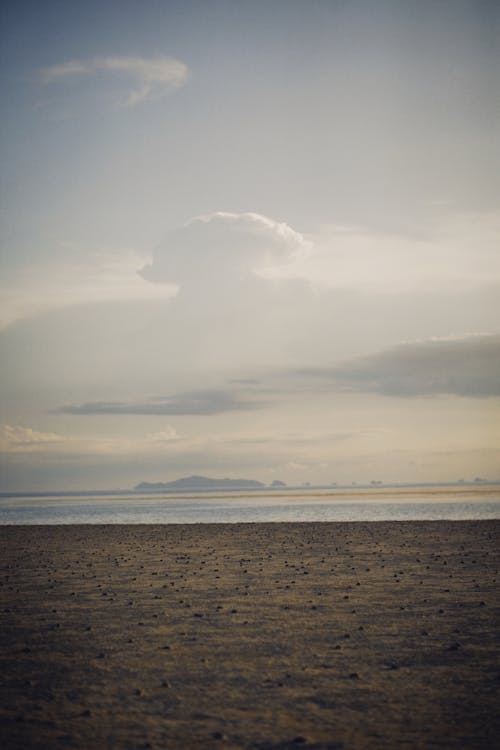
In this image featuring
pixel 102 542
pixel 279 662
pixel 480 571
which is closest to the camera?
pixel 279 662

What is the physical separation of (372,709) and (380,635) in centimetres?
434

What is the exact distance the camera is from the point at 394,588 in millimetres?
19203

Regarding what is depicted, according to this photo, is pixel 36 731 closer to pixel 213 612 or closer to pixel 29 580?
pixel 213 612

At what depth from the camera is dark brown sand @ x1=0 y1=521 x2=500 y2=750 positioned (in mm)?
9273

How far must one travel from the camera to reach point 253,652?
1297 centimetres

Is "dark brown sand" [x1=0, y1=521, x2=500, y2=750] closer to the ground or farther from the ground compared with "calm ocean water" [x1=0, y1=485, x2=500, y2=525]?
farther from the ground

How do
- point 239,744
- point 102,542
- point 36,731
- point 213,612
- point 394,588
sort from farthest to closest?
point 102,542, point 394,588, point 213,612, point 36,731, point 239,744

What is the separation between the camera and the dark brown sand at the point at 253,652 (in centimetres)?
927

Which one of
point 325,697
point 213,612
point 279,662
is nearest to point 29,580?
point 213,612

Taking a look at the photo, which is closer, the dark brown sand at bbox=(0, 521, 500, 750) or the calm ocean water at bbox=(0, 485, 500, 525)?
the dark brown sand at bbox=(0, 521, 500, 750)

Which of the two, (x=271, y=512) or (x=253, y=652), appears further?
(x=271, y=512)

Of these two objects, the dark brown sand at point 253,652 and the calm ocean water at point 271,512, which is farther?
the calm ocean water at point 271,512

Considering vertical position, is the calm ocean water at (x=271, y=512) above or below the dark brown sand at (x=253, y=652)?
below

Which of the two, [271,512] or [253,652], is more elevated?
[253,652]
